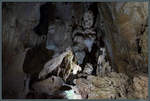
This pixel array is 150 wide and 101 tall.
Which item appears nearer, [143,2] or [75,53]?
[143,2]

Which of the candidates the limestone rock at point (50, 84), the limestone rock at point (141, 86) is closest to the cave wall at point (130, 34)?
the limestone rock at point (141, 86)

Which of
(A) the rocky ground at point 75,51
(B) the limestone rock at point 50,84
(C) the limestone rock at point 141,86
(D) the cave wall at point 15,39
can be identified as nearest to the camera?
(C) the limestone rock at point 141,86

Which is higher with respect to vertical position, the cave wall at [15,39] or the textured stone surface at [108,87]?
the cave wall at [15,39]

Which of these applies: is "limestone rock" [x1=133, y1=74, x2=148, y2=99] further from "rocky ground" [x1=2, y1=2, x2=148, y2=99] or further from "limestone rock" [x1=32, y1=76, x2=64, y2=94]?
"limestone rock" [x1=32, y1=76, x2=64, y2=94]

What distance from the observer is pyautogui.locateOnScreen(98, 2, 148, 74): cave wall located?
2321 mm

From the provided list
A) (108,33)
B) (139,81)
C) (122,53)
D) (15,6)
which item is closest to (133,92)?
(139,81)

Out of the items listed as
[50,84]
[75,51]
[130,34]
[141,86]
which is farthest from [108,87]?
[75,51]

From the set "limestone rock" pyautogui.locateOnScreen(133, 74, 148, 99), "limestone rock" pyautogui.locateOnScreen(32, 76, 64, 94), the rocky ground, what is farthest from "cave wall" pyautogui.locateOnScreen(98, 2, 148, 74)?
"limestone rock" pyautogui.locateOnScreen(32, 76, 64, 94)

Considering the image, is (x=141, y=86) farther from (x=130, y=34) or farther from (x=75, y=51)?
(x=75, y=51)

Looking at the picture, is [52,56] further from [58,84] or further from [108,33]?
[108,33]

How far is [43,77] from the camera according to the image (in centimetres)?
344

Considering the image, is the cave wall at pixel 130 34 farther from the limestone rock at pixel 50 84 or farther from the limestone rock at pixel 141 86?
the limestone rock at pixel 50 84

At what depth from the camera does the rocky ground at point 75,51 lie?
232cm

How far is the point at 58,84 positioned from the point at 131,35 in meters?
1.93
